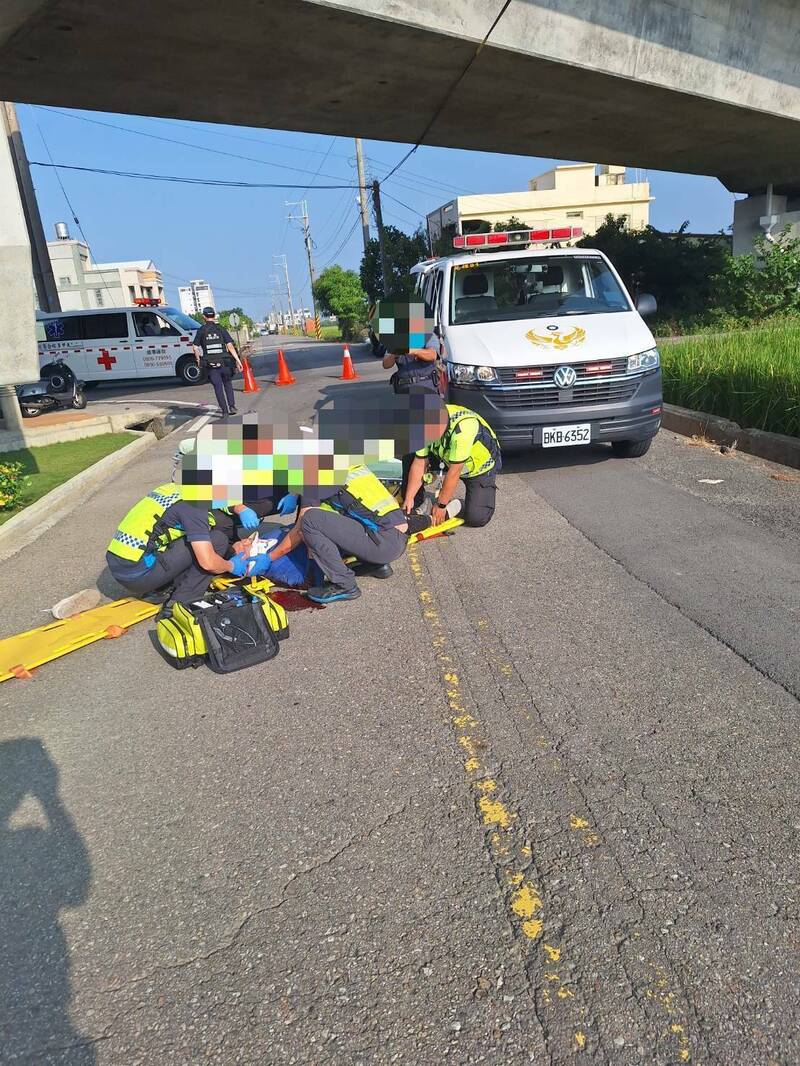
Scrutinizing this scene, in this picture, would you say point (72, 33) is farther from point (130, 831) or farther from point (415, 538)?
point (130, 831)

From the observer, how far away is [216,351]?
1200 cm

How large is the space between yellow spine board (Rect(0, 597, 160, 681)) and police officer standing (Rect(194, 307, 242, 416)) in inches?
319

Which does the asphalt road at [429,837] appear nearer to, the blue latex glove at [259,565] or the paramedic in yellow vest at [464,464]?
the blue latex glove at [259,565]

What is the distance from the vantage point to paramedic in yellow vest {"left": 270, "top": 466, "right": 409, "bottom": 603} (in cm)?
445

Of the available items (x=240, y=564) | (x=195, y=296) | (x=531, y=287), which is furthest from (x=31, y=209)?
(x=195, y=296)

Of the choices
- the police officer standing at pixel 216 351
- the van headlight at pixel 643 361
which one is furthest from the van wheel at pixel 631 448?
the police officer standing at pixel 216 351

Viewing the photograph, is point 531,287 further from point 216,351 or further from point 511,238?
point 216,351

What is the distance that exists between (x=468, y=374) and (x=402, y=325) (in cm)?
79

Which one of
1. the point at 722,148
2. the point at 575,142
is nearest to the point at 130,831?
the point at 575,142

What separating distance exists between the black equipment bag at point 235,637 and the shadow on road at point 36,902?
0.90 meters

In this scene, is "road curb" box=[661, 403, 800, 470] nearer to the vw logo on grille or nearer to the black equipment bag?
the vw logo on grille

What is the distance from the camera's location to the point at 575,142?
1894 centimetres

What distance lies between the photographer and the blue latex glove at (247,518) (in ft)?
15.7

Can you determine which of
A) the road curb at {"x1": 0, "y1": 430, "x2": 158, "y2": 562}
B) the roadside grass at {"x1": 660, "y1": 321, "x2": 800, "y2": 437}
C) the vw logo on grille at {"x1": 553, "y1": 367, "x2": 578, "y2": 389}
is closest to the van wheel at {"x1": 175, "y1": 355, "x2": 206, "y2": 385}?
the road curb at {"x1": 0, "y1": 430, "x2": 158, "y2": 562}
